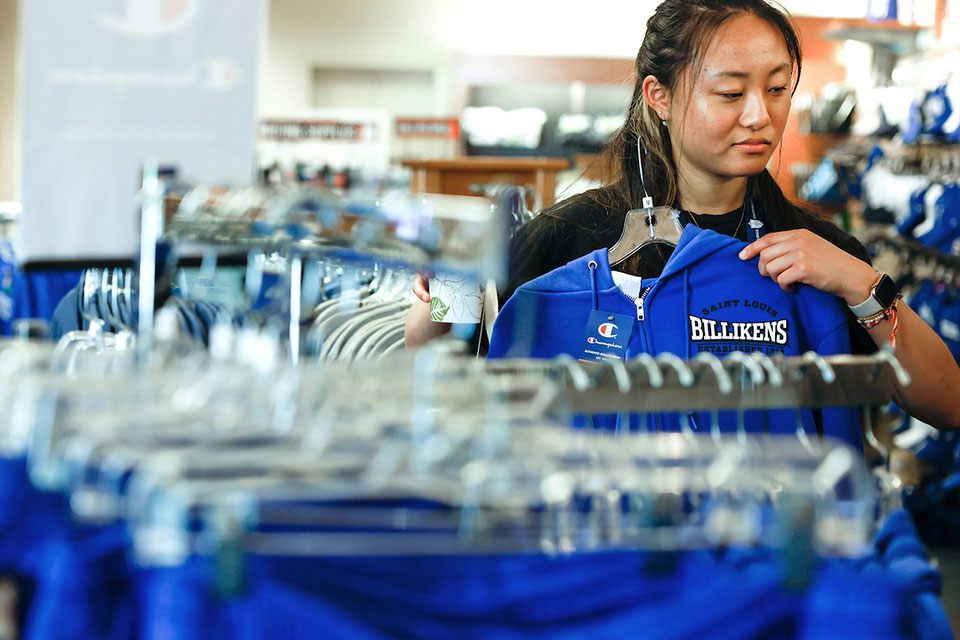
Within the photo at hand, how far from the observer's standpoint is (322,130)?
22.1 ft

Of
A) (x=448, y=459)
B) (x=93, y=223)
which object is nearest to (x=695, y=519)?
(x=448, y=459)

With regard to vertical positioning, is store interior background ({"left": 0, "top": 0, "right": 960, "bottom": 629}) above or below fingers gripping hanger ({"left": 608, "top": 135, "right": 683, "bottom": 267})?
above

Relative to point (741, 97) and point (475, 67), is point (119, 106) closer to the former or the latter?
point (741, 97)

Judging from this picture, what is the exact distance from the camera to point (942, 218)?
360 cm

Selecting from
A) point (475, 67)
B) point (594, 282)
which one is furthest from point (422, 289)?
point (475, 67)

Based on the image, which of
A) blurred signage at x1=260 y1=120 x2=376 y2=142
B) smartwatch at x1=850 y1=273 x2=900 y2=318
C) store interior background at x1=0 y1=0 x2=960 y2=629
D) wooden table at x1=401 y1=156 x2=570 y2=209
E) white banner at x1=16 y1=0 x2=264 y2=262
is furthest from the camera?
store interior background at x1=0 y1=0 x2=960 y2=629

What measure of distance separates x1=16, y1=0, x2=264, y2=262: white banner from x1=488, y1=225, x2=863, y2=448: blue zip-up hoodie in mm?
469

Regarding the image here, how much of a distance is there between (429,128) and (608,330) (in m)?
5.12

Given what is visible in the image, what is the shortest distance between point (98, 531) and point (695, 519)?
0.52 metres

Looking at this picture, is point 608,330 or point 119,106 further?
point 608,330

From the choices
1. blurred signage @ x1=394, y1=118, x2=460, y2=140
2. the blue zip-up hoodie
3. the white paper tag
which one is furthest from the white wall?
the blue zip-up hoodie

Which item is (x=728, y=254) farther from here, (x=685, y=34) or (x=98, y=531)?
(x=98, y=531)

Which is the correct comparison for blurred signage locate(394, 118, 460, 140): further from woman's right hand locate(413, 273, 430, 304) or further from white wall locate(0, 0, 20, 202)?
woman's right hand locate(413, 273, 430, 304)

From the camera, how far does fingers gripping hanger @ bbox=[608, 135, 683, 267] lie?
A: 1.54 meters
